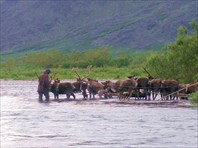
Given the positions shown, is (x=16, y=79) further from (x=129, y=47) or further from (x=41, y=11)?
(x=41, y=11)

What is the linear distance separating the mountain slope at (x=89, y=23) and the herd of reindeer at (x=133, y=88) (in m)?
95.8

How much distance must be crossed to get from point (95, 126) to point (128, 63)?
228ft

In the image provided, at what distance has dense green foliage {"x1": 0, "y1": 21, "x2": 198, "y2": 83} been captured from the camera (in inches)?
1896

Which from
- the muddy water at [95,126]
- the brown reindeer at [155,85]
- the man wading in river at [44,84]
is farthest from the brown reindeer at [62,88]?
the brown reindeer at [155,85]

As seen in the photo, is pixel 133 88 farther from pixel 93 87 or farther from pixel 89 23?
pixel 89 23

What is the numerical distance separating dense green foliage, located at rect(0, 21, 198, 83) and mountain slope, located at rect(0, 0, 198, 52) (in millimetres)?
11249

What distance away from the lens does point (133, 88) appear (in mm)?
44500

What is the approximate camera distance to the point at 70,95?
4747cm

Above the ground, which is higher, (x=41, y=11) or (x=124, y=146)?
(x=41, y=11)

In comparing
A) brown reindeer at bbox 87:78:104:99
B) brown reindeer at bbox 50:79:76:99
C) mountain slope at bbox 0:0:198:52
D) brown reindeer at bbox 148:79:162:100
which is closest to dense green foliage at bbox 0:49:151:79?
mountain slope at bbox 0:0:198:52

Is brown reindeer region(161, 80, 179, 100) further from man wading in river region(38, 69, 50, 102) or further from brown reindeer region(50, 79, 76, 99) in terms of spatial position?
man wading in river region(38, 69, 50, 102)

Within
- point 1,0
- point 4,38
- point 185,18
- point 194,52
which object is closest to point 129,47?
point 185,18

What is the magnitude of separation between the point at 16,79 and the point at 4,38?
84689 millimetres

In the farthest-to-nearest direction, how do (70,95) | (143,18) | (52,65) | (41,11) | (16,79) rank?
1. (41,11)
2. (143,18)
3. (52,65)
4. (16,79)
5. (70,95)
